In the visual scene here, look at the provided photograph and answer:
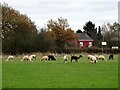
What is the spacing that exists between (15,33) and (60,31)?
118ft

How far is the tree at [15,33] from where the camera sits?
242ft

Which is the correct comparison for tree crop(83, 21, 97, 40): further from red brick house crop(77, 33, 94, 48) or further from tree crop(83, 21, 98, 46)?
red brick house crop(77, 33, 94, 48)

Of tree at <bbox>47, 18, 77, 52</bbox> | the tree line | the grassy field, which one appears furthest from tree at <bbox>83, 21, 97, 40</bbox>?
the grassy field

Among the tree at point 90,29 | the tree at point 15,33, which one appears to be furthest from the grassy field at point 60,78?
the tree at point 90,29

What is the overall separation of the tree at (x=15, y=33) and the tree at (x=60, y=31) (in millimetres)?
26002

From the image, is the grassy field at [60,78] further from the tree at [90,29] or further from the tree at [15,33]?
the tree at [90,29]

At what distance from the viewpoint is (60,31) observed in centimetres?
11050

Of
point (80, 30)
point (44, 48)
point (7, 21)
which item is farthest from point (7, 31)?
point (80, 30)

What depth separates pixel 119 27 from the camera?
133 metres

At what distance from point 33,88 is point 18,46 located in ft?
184

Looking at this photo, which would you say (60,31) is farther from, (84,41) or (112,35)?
(84,41)

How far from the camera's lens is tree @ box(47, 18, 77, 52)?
357 feet

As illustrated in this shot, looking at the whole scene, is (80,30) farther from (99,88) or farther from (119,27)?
(99,88)

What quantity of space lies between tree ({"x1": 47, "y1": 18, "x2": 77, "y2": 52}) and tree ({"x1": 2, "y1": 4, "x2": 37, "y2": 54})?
26.0 metres
